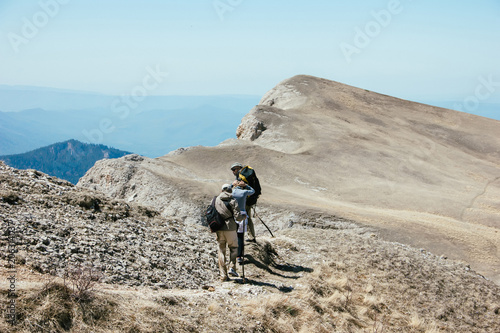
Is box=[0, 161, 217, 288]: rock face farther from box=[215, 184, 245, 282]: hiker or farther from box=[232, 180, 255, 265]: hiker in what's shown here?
box=[232, 180, 255, 265]: hiker

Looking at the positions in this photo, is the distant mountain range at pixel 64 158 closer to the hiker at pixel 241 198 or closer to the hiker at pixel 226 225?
the hiker at pixel 241 198

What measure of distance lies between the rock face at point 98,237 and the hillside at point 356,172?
32.1ft

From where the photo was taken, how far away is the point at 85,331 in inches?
218

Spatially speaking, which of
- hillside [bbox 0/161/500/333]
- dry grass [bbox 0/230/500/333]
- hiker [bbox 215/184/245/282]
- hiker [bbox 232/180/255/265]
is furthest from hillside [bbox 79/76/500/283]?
hiker [bbox 215/184/245/282]

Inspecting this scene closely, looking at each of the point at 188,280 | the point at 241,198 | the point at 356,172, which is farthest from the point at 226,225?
the point at 356,172

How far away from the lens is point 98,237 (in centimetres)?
883

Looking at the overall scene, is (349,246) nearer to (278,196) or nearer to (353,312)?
(353,312)

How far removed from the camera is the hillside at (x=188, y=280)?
19.9 ft

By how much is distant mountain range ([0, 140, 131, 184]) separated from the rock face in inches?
4350

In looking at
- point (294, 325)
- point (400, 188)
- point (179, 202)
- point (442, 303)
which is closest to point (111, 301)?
point (294, 325)

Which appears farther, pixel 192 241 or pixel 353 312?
pixel 192 241

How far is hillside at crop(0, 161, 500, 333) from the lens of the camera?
6062 mm

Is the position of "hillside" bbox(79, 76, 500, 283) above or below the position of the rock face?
below

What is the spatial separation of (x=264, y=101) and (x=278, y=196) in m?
31.1
